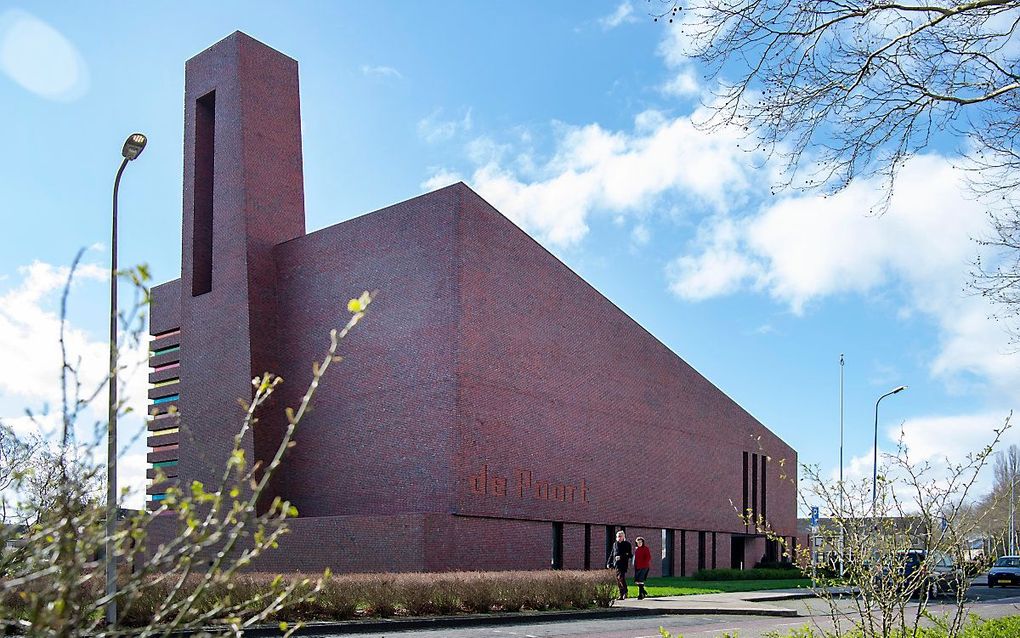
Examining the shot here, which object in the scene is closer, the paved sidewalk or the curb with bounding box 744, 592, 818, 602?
the paved sidewalk

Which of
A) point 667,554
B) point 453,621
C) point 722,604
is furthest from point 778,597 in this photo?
point 667,554

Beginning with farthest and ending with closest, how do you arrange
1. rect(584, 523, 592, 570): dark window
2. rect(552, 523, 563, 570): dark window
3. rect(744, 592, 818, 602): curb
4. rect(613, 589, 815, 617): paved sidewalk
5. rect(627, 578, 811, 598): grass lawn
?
1. rect(584, 523, 592, 570): dark window
2. rect(552, 523, 563, 570): dark window
3. rect(627, 578, 811, 598): grass lawn
4. rect(744, 592, 818, 602): curb
5. rect(613, 589, 815, 617): paved sidewalk

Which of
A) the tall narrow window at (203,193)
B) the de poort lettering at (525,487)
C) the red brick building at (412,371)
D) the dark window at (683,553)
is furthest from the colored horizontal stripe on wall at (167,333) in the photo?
the dark window at (683,553)

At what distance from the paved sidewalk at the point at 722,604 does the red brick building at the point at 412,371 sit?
169 inches

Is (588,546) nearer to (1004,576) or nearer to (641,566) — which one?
(641,566)

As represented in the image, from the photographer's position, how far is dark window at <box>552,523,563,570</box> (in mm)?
31984

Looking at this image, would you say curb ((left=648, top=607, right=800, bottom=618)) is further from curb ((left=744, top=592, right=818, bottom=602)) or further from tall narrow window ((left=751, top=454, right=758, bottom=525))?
tall narrow window ((left=751, top=454, right=758, bottom=525))

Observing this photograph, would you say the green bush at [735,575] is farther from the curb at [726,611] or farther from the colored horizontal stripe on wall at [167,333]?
the colored horizontal stripe on wall at [167,333]

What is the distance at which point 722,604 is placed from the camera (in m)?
23.1

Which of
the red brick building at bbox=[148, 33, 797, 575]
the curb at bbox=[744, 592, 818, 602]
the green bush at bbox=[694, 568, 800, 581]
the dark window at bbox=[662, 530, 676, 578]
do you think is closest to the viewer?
the curb at bbox=[744, 592, 818, 602]

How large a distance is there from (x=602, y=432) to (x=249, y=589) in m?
20.2

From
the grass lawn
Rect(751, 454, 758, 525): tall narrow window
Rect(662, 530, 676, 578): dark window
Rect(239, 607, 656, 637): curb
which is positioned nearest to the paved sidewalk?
Rect(239, 607, 656, 637): curb

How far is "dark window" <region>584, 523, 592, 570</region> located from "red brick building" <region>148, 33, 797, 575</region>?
87 mm

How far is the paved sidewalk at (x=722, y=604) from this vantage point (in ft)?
70.5
